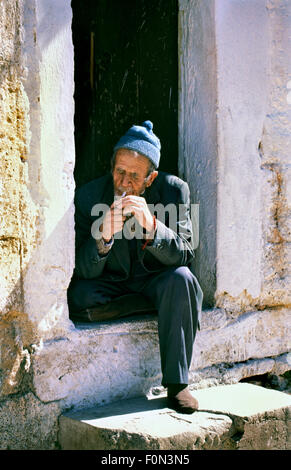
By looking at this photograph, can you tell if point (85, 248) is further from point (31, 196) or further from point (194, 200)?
point (194, 200)

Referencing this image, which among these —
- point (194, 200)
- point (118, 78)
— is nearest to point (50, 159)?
point (194, 200)

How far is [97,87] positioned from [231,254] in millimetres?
1344

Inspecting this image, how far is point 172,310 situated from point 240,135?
43.9 inches

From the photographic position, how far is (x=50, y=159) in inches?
110

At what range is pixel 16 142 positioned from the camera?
268 cm

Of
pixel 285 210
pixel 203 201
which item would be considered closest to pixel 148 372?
pixel 203 201

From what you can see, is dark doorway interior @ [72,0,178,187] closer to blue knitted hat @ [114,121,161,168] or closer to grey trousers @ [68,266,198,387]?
blue knitted hat @ [114,121,161,168]

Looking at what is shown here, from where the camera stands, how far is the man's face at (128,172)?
3.08 meters

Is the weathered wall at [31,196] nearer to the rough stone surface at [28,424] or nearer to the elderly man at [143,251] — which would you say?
the rough stone surface at [28,424]

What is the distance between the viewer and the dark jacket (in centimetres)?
301

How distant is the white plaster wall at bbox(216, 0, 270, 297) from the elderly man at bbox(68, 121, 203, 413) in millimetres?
288

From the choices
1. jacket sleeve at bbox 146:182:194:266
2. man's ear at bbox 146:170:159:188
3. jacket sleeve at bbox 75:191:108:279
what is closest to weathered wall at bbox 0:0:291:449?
jacket sleeve at bbox 75:191:108:279

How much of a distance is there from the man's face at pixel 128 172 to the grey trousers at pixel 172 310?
0.45m
